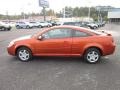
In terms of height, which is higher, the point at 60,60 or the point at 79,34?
the point at 79,34

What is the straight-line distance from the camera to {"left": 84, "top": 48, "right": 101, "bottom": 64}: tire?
9.45m

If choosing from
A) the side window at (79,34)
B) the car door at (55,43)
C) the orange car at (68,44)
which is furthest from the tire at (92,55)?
A: the car door at (55,43)

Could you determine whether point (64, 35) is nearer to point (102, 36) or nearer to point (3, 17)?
point (102, 36)

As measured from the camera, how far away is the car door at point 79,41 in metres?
9.42

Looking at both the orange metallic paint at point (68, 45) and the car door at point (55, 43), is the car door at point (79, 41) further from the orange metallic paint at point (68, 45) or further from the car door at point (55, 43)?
the car door at point (55, 43)

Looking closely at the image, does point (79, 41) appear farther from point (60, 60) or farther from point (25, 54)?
point (25, 54)

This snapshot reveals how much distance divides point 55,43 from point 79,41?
0.93m

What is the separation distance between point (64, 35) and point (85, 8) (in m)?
124

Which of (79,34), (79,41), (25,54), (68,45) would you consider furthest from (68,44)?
(25,54)

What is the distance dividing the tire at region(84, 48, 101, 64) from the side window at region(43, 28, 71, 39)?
39.2 inches

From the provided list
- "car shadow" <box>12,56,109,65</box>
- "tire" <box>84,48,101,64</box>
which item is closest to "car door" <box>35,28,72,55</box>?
"car shadow" <box>12,56,109,65</box>

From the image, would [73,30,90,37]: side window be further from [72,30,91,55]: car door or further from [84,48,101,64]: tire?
[84,48,101,64]: tire

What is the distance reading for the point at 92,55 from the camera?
31.2ft

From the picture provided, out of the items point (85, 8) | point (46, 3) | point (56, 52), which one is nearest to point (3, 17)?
point (85, 8)
